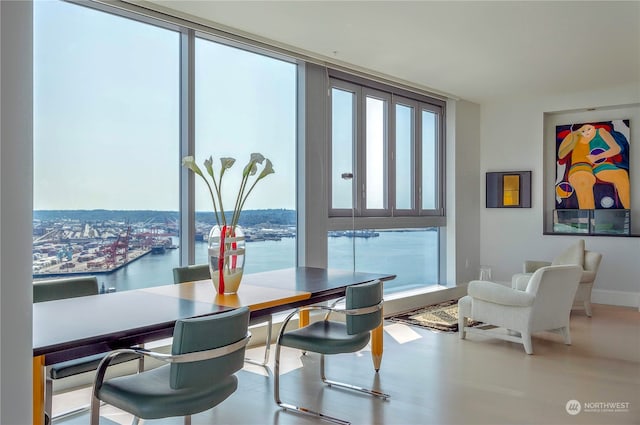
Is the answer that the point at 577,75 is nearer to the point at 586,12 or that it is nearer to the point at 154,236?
the point at 586,12

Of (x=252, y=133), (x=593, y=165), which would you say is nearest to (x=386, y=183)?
(x=252, y=133)

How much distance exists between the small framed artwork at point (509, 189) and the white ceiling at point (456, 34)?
1605 mm

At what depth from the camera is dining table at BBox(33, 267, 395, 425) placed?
2.03 m

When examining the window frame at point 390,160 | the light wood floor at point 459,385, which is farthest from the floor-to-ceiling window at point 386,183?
the light wood floor at point 459,385

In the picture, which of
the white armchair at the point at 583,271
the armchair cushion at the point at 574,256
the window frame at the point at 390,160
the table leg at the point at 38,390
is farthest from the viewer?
the armchair cushion at the point at 574,256

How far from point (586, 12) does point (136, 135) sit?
3.74m

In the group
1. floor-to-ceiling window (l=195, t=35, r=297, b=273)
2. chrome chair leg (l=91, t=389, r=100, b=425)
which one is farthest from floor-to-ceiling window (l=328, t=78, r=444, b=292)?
chrome chair leg (l=91, t=389, r=100, b=425)

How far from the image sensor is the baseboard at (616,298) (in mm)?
6754

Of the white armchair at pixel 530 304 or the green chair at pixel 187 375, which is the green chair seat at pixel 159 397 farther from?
the white armchair at pixel 530 304

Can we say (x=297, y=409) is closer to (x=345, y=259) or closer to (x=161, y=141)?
(x=161, y=141)

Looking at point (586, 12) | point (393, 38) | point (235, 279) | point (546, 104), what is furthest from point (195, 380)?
point (546, 104)

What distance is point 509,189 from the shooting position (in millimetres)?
7719

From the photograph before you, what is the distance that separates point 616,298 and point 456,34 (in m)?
4.39

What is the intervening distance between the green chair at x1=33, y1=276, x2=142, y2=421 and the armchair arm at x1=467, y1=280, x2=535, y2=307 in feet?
10.2
